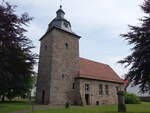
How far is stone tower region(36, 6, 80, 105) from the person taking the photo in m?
25.5

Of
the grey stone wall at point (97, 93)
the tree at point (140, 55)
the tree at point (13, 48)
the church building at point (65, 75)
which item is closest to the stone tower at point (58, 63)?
the church building at point (65, 75)

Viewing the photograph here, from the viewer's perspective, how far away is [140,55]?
12805 millimetres

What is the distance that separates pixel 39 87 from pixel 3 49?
55.5ft

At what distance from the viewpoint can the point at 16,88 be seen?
3022 centimetres

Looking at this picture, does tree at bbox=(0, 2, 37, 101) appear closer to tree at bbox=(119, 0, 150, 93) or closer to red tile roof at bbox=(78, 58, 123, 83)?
tree at bbox=(119, 0, 150, 93)

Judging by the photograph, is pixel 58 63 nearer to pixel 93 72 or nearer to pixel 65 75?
pixel 65 75

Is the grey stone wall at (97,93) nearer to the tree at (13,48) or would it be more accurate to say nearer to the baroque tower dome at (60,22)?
the baroque tower dome at (60,22)

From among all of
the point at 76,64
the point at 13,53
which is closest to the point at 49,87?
the point at 76,64

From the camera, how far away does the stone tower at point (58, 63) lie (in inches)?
1004

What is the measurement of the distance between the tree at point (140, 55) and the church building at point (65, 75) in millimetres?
13328

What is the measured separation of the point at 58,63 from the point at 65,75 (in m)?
2.29

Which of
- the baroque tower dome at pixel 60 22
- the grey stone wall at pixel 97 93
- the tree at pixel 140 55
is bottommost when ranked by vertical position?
the grey stone wall at pixel 97 93

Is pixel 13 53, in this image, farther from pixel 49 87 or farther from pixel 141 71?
pixel 49 87

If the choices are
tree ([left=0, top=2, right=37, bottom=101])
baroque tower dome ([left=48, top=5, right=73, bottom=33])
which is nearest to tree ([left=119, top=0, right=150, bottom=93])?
tree ([left=0, top=2, right=37, bottom=101])
